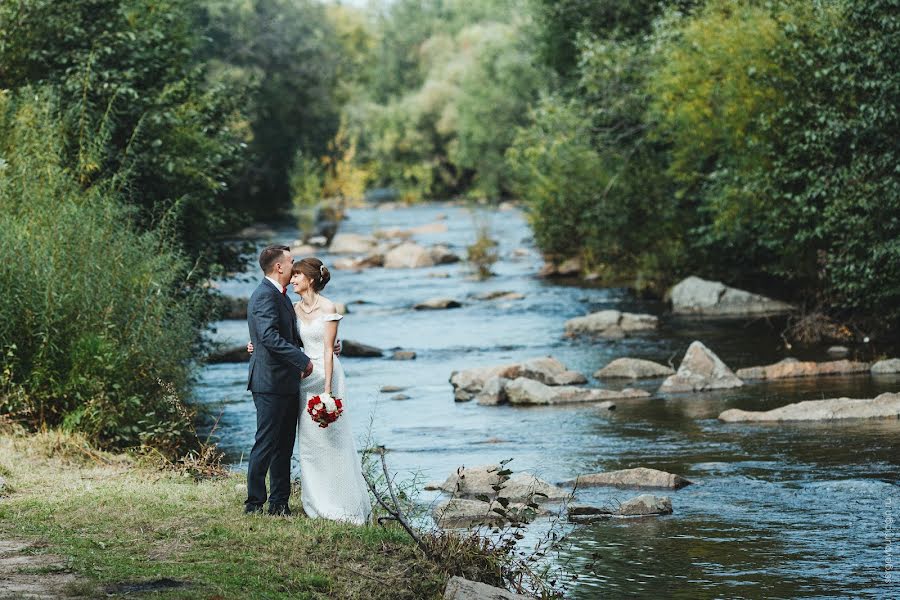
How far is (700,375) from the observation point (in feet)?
59.0

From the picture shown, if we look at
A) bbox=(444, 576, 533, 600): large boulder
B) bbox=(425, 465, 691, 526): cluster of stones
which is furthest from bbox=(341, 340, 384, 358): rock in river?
bbox=(444, 576, 533, 600): large boulder

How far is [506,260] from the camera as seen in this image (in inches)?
1503

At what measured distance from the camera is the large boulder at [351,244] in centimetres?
4222

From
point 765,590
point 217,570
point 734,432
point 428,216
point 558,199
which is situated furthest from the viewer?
point 428,216

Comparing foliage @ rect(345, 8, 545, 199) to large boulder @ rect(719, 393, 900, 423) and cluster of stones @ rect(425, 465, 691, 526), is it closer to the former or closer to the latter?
large boulder @ rect(719, 393, 900, 423)

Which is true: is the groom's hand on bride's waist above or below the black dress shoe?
above

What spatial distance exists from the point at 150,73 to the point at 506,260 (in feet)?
68.2

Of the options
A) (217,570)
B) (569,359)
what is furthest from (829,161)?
(217,570)

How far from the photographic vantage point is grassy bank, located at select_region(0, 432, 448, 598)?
22.6ft

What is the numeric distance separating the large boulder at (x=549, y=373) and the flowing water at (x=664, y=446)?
1.12 m

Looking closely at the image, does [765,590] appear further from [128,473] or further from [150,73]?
[150,73]

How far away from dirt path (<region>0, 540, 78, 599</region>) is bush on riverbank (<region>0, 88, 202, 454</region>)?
4069 millimetres

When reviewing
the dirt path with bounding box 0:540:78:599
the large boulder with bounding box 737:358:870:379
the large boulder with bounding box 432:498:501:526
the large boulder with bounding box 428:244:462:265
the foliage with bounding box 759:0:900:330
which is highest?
the foliage with bounding box 759:0:900:330

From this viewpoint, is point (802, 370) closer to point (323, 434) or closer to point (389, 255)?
point (323, 434)
